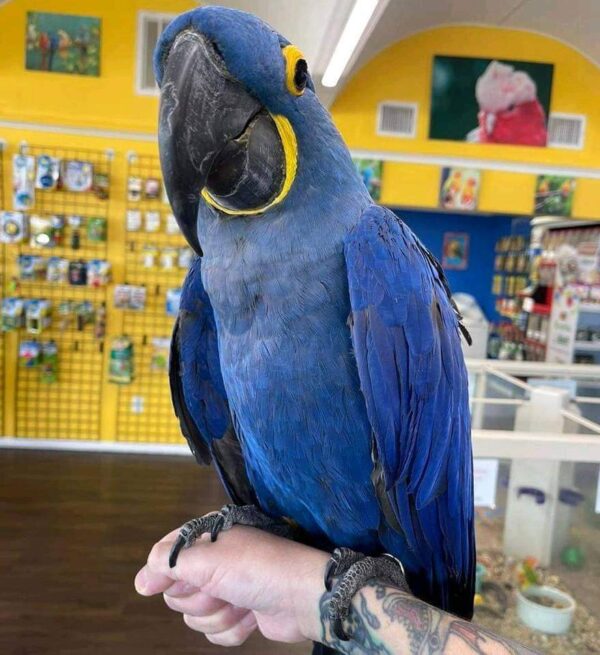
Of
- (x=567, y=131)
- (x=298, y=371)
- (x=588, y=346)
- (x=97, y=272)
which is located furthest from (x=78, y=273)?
(x=588, y=346)

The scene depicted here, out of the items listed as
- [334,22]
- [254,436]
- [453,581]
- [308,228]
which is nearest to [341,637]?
[453,581]

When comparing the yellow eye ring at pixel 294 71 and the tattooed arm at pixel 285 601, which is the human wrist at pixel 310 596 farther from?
the yellow eye ring at pixel 294 71

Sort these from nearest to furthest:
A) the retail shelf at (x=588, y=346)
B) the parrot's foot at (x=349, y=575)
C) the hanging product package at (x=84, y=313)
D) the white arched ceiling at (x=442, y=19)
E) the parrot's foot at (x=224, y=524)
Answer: the parrot's foot at (x=349, y=575) < the parrot's foot at (x=224, y=524) < the white arched ceiling at (x=442, y=19) < the hanging product package at (x=84, y=313) < the retail shelf at (x=588, y=346)

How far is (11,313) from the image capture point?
4031 millimetres

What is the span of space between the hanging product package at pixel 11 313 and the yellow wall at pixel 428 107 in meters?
2.77

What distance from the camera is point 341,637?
3.34ft

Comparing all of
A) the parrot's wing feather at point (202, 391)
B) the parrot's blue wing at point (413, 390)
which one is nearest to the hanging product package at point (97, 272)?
the parrot's wing feather at point (202, 391)

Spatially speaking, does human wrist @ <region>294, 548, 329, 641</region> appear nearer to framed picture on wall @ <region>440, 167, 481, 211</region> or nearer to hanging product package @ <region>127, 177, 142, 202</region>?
hanging product package @ <region>127, 177, 142, 202</region>

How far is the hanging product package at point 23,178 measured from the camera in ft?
12.9

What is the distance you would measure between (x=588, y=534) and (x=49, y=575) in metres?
2.38

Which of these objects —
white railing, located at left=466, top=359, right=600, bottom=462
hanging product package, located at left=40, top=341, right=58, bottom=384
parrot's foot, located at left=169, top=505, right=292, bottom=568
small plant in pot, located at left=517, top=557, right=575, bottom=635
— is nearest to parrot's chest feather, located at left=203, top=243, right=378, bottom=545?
parrot's foot, located at left=169, top=505, right=292, bottom=568

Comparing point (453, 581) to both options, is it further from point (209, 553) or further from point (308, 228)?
point (308, 228)

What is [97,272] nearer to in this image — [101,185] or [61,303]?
[61,303]

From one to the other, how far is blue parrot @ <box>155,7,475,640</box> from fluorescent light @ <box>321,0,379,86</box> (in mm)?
1564
